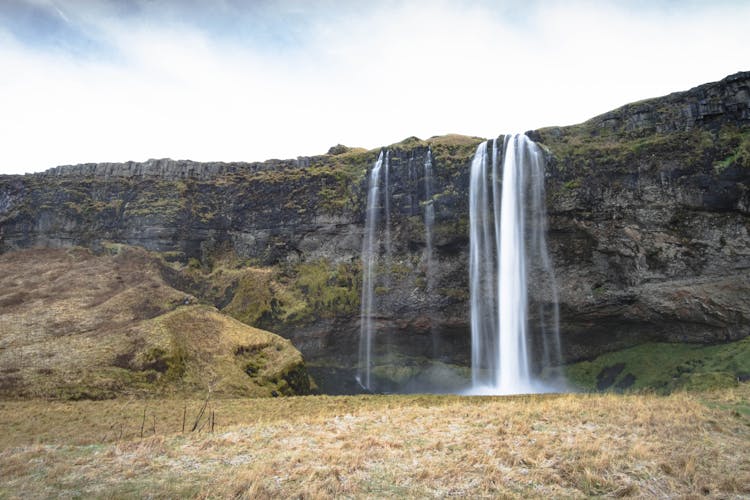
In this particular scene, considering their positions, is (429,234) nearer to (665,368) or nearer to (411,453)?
(665,368)

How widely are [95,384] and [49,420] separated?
7.50 metres

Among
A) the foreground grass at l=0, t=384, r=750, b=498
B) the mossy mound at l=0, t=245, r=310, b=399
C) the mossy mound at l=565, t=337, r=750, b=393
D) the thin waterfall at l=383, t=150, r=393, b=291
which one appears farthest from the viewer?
the thin waterfall at l=383, t=150, r=393, b=291

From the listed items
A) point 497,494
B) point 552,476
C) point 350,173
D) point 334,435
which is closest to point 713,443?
point 552,476

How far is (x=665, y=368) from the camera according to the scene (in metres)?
36.4

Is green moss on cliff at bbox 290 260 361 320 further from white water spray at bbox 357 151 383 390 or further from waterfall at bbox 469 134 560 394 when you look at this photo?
waterfall at bbox 469 134 560 394

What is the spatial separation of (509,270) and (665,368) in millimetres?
14362

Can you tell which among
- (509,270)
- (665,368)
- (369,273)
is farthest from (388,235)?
(665,368)

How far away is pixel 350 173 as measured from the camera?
53812 mm

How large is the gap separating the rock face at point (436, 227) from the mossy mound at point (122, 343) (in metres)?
7.30

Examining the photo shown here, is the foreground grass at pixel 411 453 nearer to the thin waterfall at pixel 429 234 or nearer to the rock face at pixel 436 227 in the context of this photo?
the rock face at pixel 436 227

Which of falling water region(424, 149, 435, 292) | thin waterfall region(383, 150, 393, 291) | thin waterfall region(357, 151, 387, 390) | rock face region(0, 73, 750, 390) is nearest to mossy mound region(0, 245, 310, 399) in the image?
rock face region(0, 73, 750, 390)

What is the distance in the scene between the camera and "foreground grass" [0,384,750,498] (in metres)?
11.0

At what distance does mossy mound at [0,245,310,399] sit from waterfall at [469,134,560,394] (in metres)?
17.7

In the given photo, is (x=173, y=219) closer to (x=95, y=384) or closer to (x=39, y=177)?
(x=39, y=177)
